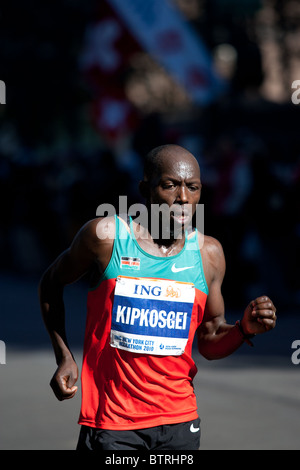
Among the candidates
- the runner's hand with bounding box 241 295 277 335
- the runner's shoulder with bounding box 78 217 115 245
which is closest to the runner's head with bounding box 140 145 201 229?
the runner's shoulder with bounding box 78 217 115 245

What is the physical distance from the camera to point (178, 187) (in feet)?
9.61

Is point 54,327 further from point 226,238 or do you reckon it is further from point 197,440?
point 226,238

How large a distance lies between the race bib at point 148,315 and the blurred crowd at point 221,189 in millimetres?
5889

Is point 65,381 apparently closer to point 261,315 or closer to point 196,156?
point 261,315

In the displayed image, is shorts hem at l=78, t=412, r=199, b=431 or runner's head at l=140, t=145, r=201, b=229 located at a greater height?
runner's head at l=140, t=145, r=201, b=229

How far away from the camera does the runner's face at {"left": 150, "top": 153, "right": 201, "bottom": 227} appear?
2906 millimetres

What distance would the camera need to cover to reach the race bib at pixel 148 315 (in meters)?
2.90

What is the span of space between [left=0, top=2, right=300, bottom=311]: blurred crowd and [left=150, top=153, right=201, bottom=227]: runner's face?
5.85m

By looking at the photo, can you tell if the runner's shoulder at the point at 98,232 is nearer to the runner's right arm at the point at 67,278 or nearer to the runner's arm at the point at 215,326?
the runner's right arm at the point at 67,278

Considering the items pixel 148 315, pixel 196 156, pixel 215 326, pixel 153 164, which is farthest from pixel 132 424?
pixel 196 156

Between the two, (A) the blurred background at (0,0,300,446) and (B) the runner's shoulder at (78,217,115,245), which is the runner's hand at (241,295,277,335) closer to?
(B) the runner's shoulder at (78,217,115,245)

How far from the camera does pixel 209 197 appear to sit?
8930 mm

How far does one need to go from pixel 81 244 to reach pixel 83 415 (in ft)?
2.09

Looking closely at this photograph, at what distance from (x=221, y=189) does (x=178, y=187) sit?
20.1ft
